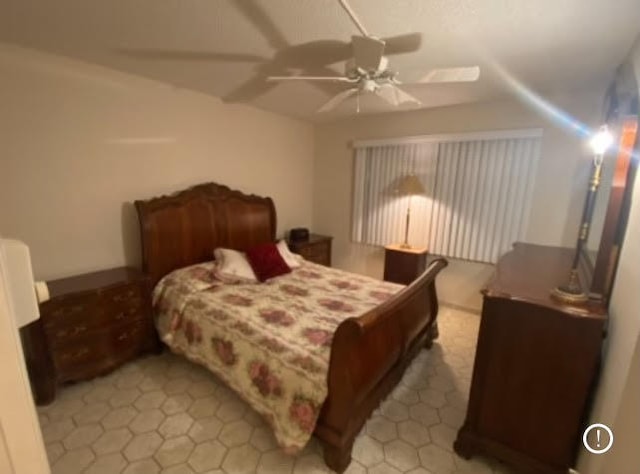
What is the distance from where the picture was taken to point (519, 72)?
233 centimetres

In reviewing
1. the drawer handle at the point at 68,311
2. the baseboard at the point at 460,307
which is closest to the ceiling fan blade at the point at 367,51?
the drawer handle at the point at 68,311

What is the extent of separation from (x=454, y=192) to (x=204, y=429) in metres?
3.31

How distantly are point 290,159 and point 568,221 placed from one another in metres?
3.30

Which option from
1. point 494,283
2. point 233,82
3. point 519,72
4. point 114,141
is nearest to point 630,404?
point 494,283

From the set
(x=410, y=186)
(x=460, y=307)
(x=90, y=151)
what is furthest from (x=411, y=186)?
(x=90, y=151)

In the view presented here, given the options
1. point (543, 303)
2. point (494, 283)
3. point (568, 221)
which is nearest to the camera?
point (543, 303)

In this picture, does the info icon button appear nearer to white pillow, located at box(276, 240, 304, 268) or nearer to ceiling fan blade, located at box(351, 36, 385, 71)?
ceiling fan blade, located at box(351, 36, 385, 71)

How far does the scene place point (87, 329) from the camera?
2166 millimetres

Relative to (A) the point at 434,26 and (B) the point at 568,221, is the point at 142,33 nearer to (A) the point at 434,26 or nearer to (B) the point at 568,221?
(A) the point at 434,26

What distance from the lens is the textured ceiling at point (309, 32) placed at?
1521 mm

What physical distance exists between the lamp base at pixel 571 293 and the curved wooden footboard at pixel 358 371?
2.53ft

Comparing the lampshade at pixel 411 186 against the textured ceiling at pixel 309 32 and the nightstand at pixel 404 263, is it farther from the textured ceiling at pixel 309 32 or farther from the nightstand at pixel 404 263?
the textured ceiling at pixel 309 32

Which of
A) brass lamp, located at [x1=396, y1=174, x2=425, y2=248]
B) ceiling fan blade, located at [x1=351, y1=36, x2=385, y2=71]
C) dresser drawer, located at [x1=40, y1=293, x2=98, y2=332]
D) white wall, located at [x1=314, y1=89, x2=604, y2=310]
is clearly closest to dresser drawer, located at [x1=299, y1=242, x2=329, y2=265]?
white wall, located at [x1=314, y1=89, x2=604, y2=310]

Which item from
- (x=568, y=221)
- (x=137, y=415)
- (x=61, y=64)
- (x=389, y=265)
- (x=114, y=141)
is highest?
(x=61, y=64)
